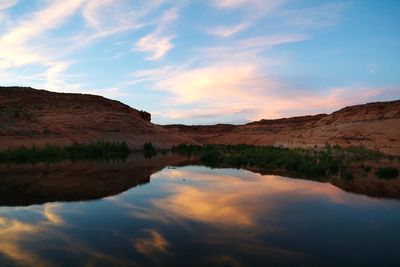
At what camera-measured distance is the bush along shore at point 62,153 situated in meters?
24.5

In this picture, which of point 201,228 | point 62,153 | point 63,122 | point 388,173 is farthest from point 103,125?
point 201,228

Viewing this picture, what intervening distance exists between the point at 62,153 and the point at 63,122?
13.2m

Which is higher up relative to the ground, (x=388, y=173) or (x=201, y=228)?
(x=388, y=173)

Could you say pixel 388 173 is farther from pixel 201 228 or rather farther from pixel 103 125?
pixel 103 125

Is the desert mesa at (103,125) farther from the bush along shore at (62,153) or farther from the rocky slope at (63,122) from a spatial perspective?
the bush along shore at (62,153)

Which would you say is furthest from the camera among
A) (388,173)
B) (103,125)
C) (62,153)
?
(103,125)

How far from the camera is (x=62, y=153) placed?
92.6 feet

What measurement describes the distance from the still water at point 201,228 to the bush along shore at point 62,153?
38.6 feet

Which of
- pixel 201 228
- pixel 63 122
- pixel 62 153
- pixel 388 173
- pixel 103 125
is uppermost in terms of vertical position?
pixel 63 122

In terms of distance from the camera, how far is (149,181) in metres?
15.8

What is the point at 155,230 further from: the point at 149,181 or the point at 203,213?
the point at 149,181

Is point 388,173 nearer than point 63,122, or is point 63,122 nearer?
point 388,173

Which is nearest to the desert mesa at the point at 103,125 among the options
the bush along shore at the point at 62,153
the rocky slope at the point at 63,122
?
the rocky slope at the point at 63,122

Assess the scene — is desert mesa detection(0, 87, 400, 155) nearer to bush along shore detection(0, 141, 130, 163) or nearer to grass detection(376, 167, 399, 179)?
bush along shore detection(0, 141, 130, 163)
